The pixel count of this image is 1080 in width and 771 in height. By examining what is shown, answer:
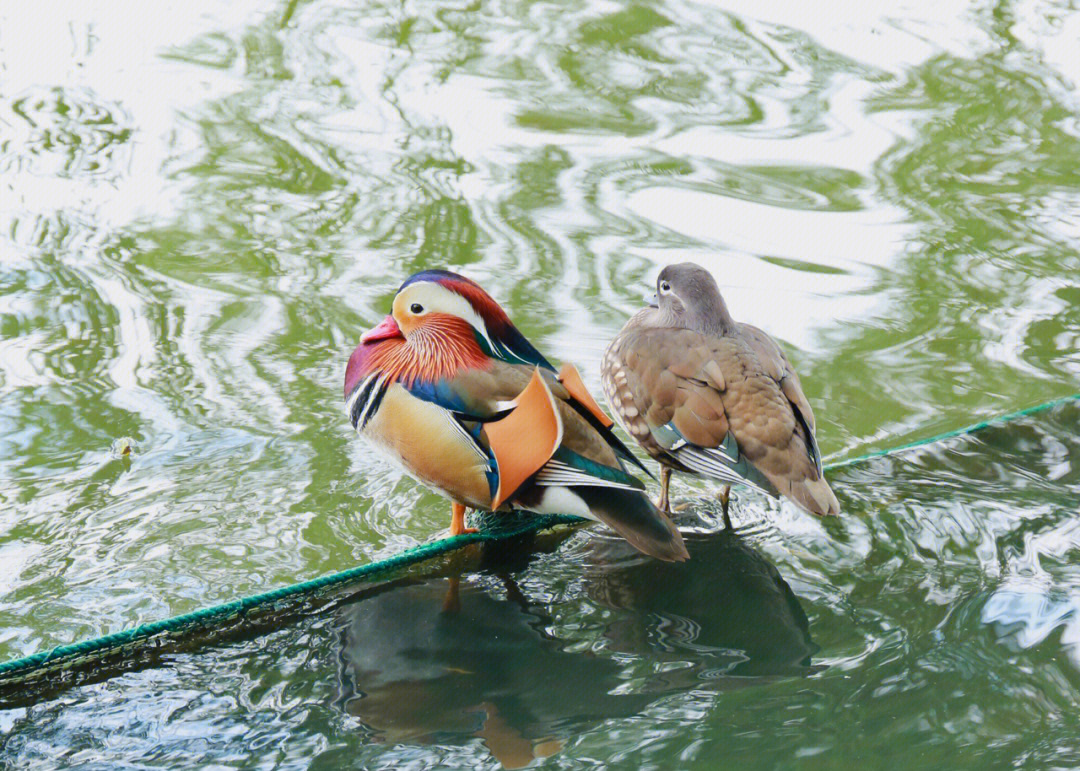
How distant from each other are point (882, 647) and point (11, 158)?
4.75m

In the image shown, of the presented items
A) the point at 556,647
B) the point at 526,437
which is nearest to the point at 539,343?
the point at 526,437

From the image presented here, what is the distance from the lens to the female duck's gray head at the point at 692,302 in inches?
131

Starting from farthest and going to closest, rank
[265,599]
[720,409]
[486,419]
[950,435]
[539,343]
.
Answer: [539,343]
[950,435]
[720,409]
[486,419]
[265,599]

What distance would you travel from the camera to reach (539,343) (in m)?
4.44

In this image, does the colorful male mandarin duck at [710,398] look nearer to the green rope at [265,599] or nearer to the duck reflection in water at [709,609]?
the duck reflection in water at [709,609]

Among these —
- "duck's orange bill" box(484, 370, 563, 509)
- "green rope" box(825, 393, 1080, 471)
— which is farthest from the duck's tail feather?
"green rope" box(825, 393, 1080, 471)

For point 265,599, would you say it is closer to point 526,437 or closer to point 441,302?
point 526,437

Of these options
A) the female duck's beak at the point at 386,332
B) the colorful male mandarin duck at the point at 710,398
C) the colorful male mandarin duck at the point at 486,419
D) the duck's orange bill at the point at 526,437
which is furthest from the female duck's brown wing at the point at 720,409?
the female duck's beak at the point at 386,332

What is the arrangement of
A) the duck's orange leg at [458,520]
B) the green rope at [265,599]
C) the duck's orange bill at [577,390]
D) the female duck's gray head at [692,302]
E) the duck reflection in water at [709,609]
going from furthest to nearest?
the female duck's gray head at [692,302] < the duck's orange leg at [458,520] < the duck's orange bill at [577,390] < the duck reflection in water at [709,609] < the green rope at [265,599]

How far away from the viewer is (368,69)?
268 inches

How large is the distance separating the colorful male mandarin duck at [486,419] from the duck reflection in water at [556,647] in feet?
0.70

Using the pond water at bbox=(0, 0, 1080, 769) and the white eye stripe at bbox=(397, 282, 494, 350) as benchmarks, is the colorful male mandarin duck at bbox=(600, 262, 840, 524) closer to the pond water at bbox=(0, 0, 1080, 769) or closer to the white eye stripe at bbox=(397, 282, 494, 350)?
the pond water at bbox=(0, 0, 1080, 769)

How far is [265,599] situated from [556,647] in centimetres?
63

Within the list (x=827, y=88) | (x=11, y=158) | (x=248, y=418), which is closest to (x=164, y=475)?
(x=248, y=418)
